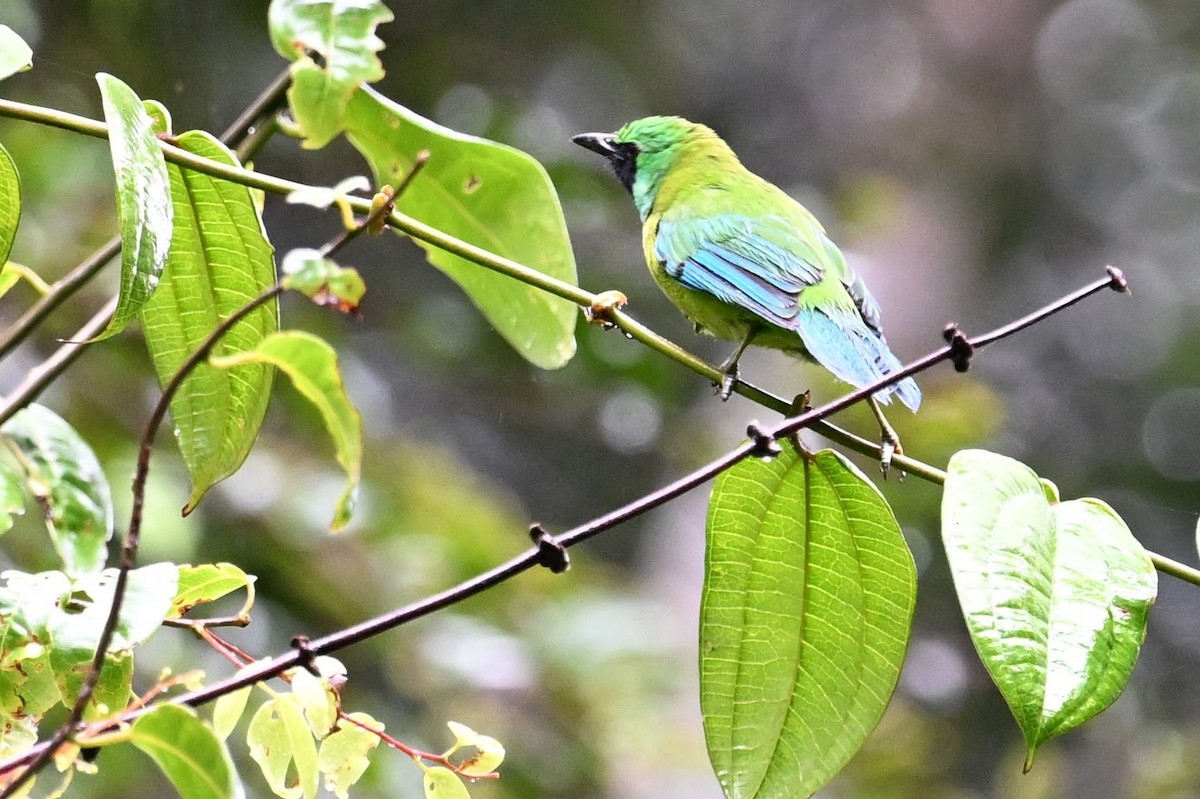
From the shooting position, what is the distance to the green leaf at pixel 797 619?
134cm

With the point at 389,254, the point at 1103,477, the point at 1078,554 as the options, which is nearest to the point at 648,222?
the point at 1078,554

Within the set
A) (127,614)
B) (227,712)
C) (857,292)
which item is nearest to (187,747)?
(127,614)

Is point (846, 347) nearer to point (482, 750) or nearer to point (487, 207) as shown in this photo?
point (487, 207)

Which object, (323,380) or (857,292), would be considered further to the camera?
(857,292)

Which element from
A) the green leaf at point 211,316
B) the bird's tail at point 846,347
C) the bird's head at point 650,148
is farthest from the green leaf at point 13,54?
the bird's head at point 650,148

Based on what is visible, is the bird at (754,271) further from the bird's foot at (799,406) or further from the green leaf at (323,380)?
the green leaf at (323,380)

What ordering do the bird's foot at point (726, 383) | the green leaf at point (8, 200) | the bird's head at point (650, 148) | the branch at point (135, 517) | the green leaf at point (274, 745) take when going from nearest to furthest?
the branch at point (135, 517), the green leaf at point (274, 745), the green leaf at point (8, 200), the bird's foot at point (726, 383), the bird's head at point (650, 148)

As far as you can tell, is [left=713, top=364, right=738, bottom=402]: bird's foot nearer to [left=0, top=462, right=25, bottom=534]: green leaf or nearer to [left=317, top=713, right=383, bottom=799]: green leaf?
[left=317, top=713, right=383, bottom=799]: green leaf

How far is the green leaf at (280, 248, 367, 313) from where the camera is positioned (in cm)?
85

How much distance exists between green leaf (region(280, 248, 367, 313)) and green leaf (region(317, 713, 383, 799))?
1.72 feet

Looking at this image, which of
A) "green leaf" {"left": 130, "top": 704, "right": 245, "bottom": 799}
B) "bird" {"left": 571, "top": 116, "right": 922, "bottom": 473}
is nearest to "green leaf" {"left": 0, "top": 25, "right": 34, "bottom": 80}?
"green leaf" {"left": 130, "top": 704, "right": 245, "bottom": 799}

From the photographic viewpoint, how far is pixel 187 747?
881mm

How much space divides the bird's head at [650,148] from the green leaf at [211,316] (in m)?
1.99

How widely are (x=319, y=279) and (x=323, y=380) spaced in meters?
0.07
